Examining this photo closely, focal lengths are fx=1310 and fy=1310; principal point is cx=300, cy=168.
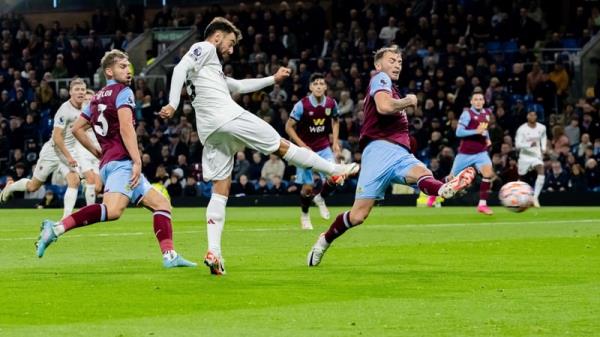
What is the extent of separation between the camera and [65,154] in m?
21.0

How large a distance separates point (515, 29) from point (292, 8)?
29.9ft

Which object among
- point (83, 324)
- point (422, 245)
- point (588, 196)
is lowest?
point (588, 196)

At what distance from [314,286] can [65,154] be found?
10.5m

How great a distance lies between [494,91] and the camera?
108ft

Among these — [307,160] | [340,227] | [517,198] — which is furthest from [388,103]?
[517,198]

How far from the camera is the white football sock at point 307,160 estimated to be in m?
12.5

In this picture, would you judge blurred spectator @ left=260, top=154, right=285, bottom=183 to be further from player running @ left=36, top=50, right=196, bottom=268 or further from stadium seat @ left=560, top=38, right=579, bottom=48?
player running @ left=36, top=50, right=196, bottom=268

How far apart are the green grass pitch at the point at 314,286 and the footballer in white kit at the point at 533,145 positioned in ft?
31.2

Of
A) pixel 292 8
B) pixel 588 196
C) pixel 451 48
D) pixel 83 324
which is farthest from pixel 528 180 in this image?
pixel 83 324

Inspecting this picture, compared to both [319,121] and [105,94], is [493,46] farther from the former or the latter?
[105,94]

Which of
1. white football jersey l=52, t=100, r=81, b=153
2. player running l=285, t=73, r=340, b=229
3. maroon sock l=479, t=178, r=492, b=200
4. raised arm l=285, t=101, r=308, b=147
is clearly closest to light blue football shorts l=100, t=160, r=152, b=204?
raised arm l=285, t=101, r=308, b=147

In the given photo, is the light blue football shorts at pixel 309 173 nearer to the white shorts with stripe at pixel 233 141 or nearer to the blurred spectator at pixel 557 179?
the white shorts with stripe at pixel 233 141

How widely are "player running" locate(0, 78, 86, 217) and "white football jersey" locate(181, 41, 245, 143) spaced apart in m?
8.64

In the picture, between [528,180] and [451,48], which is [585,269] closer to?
[528,180]
